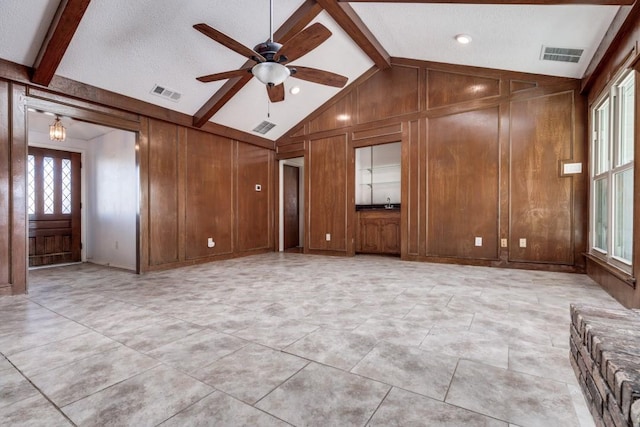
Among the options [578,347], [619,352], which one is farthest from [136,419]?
[578,347]

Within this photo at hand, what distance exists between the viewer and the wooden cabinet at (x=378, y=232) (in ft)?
20.1

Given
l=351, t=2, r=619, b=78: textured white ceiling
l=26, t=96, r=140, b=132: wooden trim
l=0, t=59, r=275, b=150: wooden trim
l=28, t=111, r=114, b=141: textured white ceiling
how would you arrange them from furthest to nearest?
l=28, t=111, r=114, b=141: textured white ceiling < l=26, t=96, r=140, b=132: wooden trim < l=0, t=59, r=275, b=150: wooden trim < l=351, t=2, r=619, b=78: textured white ceiling

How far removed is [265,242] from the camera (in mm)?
6914

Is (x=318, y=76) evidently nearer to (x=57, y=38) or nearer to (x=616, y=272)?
(x=57, y=38)

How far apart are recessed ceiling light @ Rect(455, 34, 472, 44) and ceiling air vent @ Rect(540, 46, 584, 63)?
0.89 metres

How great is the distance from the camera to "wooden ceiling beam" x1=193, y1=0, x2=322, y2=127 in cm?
379

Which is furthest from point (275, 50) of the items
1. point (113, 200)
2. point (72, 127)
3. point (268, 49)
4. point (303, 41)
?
point (72, 127)

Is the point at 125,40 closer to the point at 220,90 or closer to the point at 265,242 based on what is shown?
the point at 220,90

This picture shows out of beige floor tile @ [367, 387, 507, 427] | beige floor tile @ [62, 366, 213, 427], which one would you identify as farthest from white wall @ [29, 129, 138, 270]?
beige floor tile @ [367, 387, 507, 427]

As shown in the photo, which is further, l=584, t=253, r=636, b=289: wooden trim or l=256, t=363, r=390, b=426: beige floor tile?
l=584, t=253, r=636, b=289: wooden trim

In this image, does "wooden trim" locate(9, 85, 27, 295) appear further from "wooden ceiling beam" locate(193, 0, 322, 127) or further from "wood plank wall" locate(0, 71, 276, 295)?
"wooden ceiling beam" locate(193, 0, 322, 127)

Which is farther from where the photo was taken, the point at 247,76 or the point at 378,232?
the point at 378,232

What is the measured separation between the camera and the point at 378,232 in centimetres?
628

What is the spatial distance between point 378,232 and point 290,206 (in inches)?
101
